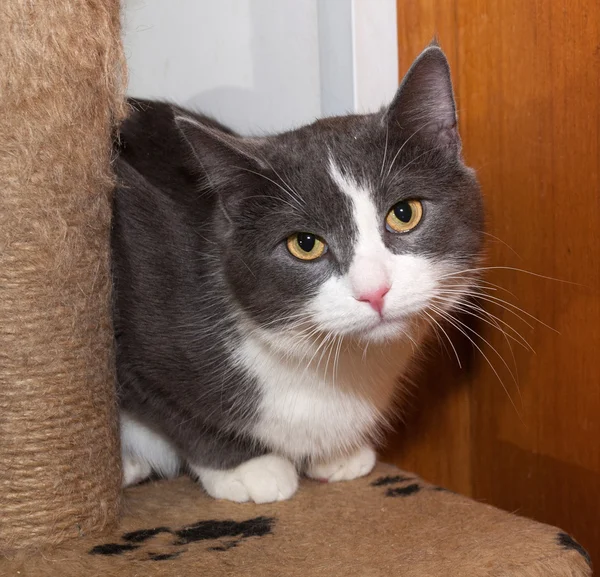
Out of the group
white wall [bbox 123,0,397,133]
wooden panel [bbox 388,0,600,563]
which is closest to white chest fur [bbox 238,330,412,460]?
wooden panel [bbox 388,0,600,563]

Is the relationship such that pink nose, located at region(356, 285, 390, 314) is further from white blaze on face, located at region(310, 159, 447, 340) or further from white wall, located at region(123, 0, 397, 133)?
white wall, located at region(123, 0, 397, 133)

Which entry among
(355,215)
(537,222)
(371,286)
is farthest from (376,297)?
(537,222)

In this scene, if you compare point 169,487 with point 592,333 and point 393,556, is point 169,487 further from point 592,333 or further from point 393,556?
point 592,333

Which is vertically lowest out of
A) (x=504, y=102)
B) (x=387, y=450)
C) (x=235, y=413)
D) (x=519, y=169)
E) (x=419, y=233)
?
(x=387, y=450)

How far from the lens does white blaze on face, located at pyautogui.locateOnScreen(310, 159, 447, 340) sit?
1.09m

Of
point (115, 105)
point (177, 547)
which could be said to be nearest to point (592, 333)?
point (177, 547)

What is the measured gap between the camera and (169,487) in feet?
4.98

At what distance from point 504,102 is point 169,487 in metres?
1.05

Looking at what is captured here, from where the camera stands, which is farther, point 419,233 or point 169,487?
point 169,487

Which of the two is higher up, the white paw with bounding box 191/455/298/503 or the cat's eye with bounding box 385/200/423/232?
the cat's eye with bounding box 385/200/423/232

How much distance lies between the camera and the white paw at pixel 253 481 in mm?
1389

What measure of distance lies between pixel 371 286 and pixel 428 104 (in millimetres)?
358

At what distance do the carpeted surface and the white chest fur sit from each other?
12 cm

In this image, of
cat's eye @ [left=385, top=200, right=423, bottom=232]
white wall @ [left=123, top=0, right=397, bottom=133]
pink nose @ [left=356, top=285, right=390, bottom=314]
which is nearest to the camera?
pink nose @ [left=356, top=285, right=390, bottom=314]
